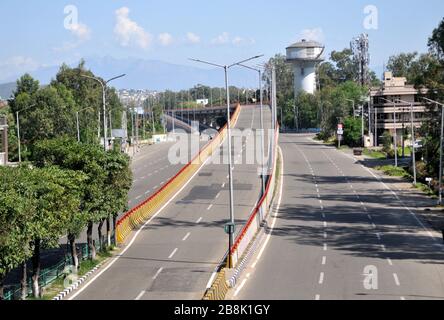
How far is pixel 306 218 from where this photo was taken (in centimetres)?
5069

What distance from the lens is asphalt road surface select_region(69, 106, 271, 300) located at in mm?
30675

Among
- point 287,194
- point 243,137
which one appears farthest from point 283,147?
point 287,194

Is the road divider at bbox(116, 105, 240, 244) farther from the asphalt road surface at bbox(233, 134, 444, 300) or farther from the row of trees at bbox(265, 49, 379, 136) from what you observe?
the row of trees at bbox(265, 49, 379, 136)

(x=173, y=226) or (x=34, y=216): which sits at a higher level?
(x=34, y=216)

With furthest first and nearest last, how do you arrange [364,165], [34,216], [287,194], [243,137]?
1. [243,137]
2. [364,165]
3. [287,194]
4. [34,216]

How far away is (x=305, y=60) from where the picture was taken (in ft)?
625

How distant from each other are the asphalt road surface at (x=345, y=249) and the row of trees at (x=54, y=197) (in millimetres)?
7398

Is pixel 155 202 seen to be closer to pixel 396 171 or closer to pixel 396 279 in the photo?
pixel 396 279

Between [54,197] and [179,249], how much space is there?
11458mm

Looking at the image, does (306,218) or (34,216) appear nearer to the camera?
(34,216)

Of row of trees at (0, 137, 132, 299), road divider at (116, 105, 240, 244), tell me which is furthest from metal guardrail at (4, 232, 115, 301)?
road divider at (116, 105, 240, 244)

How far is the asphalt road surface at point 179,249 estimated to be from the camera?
101ft

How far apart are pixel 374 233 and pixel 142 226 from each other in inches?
533
